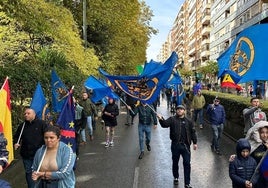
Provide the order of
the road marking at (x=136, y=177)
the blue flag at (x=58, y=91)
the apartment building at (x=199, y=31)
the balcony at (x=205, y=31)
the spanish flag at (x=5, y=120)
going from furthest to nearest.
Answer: the apartment building at (x=199, y=31) → the balcony at (x=205, y=31) → the blue flag at (x=58, y=91) → the road marking at (x=136, y=177) → the spanish flag at (x=5, y=120)

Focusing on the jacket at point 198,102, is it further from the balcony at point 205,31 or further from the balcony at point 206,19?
the balcony at point 205,31

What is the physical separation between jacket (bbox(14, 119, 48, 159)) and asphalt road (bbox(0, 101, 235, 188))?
1992mm

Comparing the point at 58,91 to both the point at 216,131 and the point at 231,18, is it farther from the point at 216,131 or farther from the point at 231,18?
the point at 231,18

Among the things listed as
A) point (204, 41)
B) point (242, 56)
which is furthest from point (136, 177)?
point (204, 41)

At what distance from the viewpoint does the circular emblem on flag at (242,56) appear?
6.84 m

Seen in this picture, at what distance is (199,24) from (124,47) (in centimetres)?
7668

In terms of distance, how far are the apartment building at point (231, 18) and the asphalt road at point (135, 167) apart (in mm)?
32317

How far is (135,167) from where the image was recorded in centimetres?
1012

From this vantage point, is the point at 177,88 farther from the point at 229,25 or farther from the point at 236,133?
the point at 229,25

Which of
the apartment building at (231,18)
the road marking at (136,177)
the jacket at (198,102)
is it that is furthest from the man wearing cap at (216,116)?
the apartment building at (231,18)

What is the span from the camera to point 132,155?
11758 mm

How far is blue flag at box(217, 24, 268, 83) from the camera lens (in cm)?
Answer: 655

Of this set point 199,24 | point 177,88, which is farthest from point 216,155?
point 199,24

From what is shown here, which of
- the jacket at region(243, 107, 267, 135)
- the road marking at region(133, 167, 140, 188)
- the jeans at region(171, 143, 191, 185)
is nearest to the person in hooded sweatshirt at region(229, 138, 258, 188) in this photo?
the jeans at region(171, 143, 191, 185)
